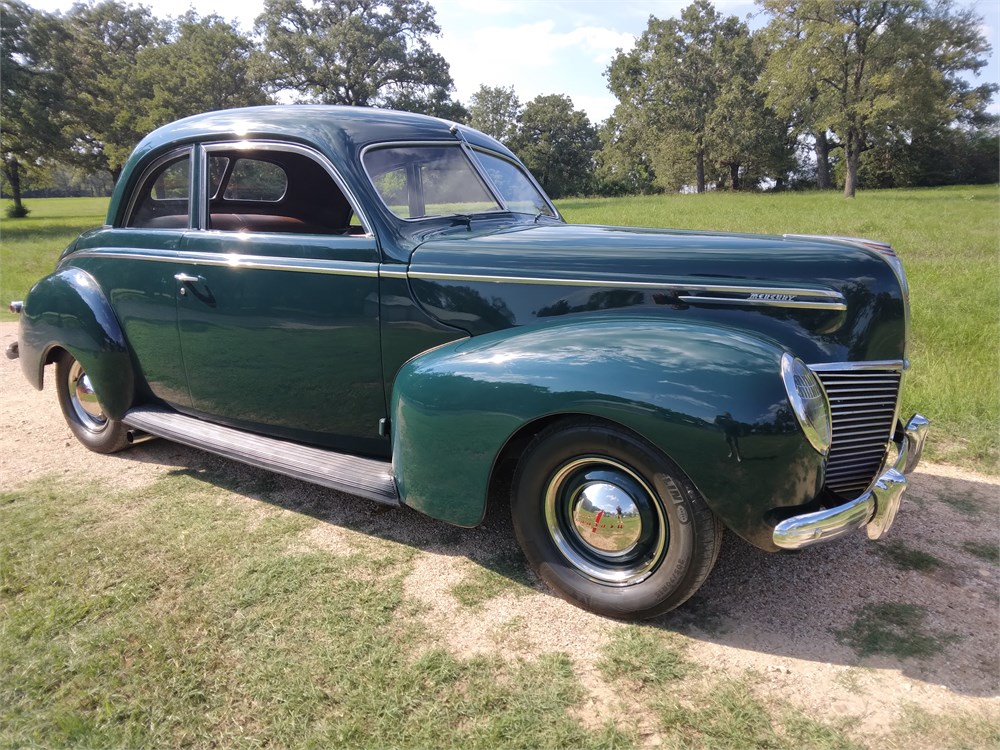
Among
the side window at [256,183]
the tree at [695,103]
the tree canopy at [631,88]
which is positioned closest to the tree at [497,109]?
the tree canopy at [631,88]

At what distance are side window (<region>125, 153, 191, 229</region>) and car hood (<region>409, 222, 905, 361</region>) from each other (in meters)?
1.60

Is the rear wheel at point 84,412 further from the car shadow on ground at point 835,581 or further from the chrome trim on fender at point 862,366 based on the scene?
the chrome trim on fender at point 862,366

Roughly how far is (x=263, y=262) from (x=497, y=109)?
57324mm

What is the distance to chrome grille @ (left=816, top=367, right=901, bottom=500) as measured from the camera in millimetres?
2295

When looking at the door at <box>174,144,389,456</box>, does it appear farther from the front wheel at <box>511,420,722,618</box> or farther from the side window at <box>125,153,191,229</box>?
the front wheel at <box>511,420,722,618</box>

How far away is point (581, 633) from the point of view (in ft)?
7.57

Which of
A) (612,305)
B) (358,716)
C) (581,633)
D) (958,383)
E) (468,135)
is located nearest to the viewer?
(358,716)

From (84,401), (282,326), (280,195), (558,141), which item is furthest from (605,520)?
(558,141)

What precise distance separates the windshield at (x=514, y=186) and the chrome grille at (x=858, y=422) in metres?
1.91

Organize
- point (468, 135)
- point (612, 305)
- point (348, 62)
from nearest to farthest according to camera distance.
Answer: point (612, 305), point (468, 135), point (348, 62)

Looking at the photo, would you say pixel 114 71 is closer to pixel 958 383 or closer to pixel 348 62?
pixel 348 62

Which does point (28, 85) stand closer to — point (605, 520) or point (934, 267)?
point (934, 267)

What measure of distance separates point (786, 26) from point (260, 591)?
34688mm

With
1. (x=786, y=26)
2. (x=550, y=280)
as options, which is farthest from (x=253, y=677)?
(x=786, y=26)
